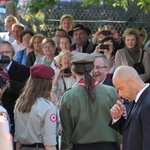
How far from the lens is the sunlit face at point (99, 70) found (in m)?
5.54

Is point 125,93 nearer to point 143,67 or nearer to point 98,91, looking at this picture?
point 98,91

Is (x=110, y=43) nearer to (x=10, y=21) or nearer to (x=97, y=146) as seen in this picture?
(x=10, y=21)

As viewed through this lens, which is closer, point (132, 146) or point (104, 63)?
Result: point (132, 146)

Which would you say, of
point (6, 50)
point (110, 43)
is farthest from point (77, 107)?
point (110, 43)

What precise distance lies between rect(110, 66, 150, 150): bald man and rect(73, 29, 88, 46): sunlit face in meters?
5.02

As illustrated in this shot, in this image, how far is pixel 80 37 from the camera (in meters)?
8.98

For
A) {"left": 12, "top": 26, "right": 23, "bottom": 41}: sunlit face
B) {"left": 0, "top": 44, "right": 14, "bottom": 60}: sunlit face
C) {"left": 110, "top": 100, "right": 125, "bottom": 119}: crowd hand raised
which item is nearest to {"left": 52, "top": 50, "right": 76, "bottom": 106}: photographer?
{"left": 0, "top": 44, "right": 14, "bottom": 60}: sunlit face

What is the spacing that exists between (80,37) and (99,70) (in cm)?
349

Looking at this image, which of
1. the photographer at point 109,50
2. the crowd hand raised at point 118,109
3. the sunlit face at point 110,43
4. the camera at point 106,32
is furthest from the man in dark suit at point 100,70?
the camera at point 106,32

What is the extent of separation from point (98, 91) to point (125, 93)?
3.48 ft

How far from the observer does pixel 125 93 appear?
389cm

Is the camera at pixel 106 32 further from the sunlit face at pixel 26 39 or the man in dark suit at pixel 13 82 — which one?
the man in dark suit at pixel 13 82

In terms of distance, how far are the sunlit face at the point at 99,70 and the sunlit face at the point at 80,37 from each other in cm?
333

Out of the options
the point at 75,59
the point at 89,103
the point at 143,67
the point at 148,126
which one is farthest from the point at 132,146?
the point at 143,67
